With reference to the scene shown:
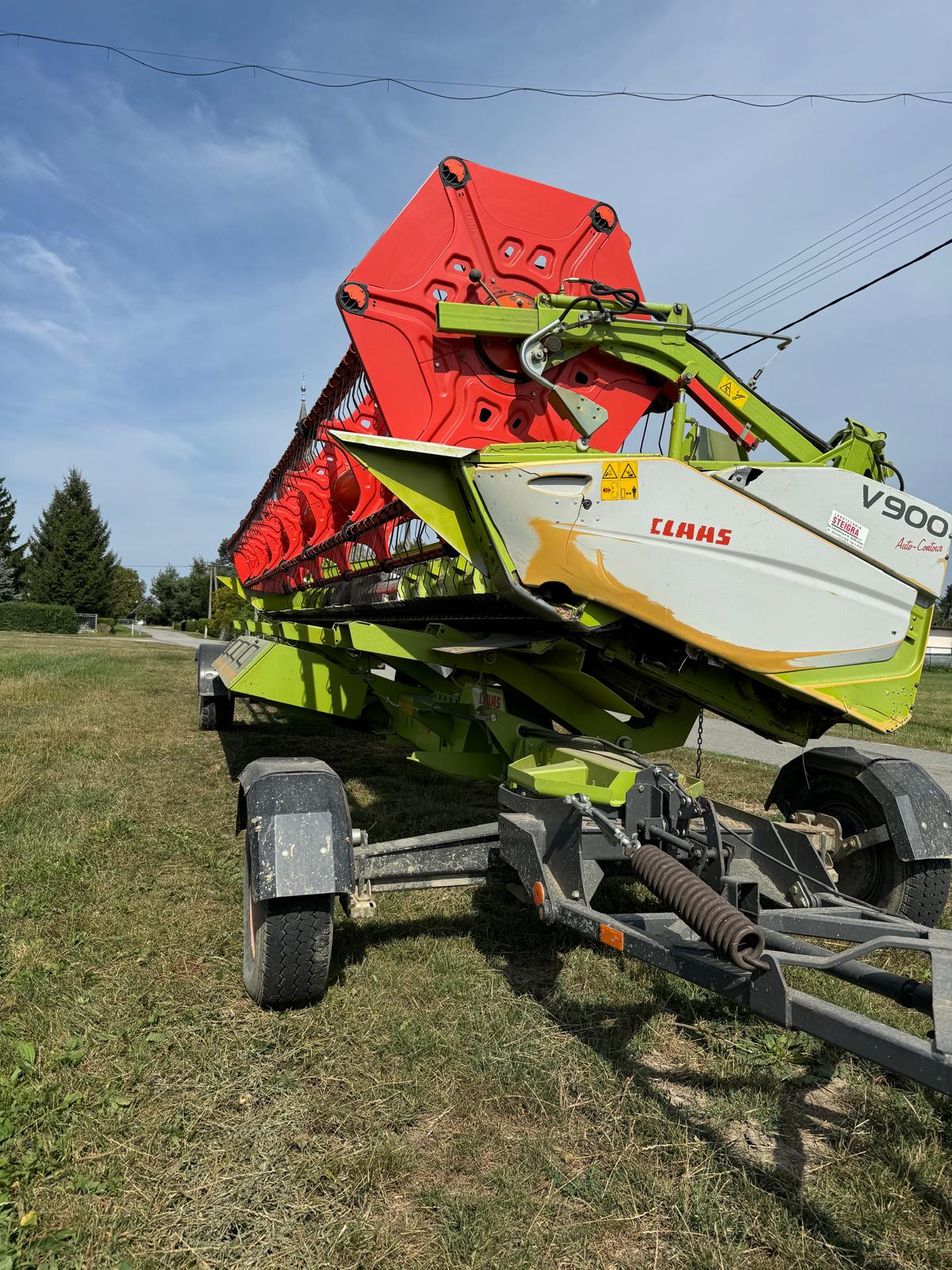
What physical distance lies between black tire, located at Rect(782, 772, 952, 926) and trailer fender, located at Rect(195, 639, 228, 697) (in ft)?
21.4

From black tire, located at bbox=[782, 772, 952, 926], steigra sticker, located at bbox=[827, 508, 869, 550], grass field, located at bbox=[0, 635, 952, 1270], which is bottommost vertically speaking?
grass field, located at bbox=[0, 635, 952, 1270]

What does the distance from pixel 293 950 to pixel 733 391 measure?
3339 mm

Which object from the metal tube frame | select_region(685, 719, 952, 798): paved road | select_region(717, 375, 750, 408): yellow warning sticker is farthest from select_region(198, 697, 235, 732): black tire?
select_region(717, 375, 750, 408): yellow warning sticker

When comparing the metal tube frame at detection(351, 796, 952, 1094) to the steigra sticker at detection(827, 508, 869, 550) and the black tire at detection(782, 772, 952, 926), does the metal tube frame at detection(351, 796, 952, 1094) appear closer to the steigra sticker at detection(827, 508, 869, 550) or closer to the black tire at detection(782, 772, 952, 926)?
Answer: the black tire at detection(782, 772, 952, 926)

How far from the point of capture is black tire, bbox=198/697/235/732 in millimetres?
9312

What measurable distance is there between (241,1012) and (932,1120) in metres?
2.29

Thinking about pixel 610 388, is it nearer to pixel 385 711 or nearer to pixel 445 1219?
pixel 385 711

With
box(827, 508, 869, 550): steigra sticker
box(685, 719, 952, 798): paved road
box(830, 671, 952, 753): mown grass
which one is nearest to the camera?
box(827, 508, 869, 550): steigra sticker

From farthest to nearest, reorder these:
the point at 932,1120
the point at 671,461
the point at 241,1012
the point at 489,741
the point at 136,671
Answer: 1. the point at 136,671
2. the point at 489,741
3. the point at 671,461
4. the point at 241,1012
5. the point at 932,1120

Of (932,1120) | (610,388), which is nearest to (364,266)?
(610,388)

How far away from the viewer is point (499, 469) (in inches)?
125

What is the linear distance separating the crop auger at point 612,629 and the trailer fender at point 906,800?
13 millimetres

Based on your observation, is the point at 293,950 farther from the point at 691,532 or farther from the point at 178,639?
the point at 178,639

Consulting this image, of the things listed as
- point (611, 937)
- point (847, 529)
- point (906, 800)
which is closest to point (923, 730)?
point (906, 800)
